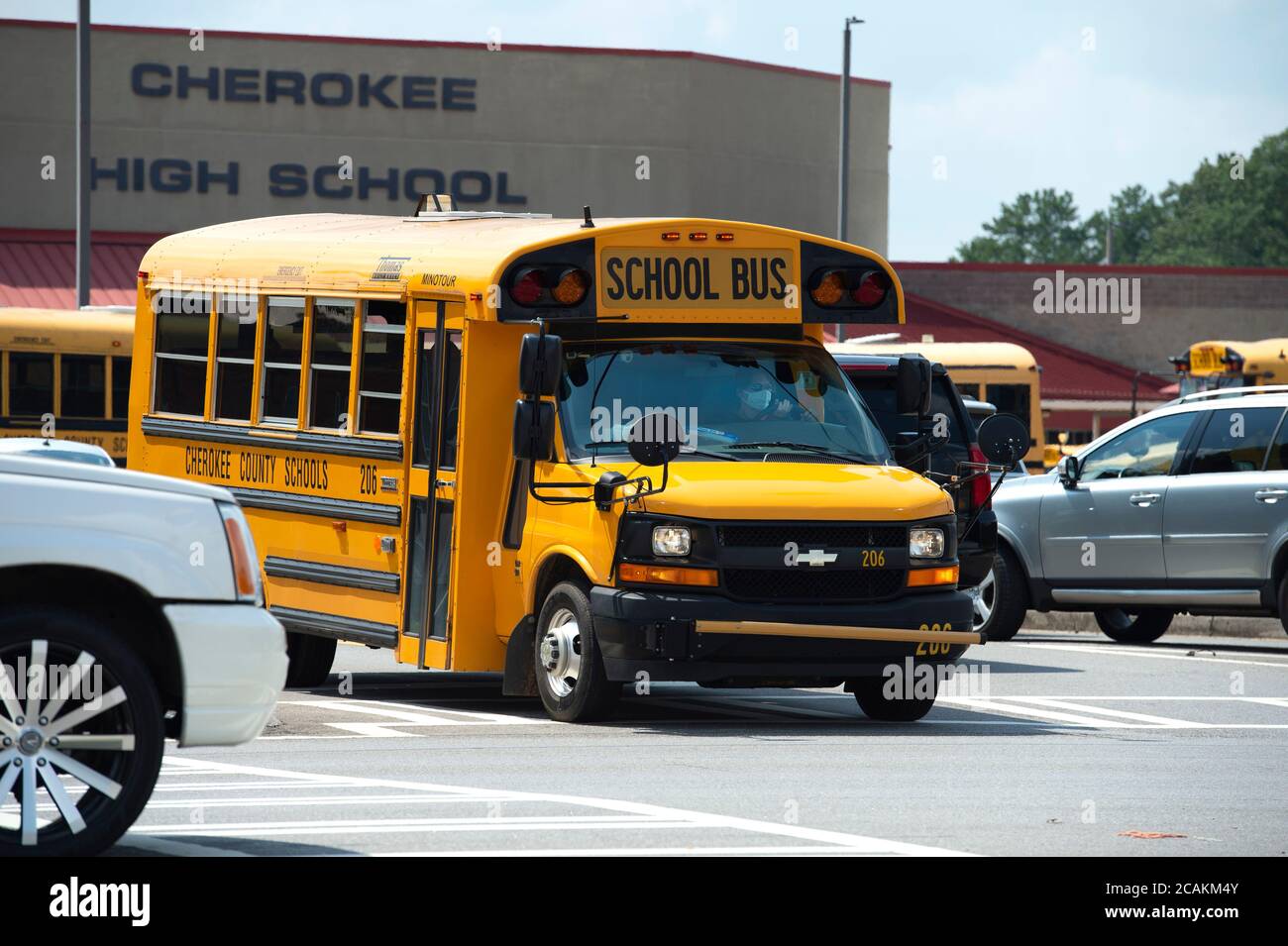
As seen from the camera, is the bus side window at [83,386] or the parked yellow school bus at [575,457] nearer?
the parked yellow school bus at [575,457]

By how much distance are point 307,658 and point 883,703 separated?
4006 millimetres

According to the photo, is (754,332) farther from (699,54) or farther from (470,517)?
(699,54)

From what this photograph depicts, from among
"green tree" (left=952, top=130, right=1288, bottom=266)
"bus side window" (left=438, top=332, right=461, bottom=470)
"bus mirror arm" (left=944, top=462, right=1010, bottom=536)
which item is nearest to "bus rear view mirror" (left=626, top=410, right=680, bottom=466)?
"bus side window" (left=438, top=332, right=461, bottom=470)

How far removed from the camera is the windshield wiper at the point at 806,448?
12.3m

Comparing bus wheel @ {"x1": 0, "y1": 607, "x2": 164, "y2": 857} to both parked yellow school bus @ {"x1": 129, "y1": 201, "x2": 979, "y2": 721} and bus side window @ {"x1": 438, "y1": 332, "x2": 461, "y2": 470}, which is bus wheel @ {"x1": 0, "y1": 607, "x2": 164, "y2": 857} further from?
bus side window @ {"x1": 438, "y1": 332, "x2": 461, "y2": 470}

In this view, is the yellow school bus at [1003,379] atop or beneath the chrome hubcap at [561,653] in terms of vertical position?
atop

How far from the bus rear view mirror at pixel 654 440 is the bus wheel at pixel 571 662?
852mm

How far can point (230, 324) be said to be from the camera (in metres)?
14.3

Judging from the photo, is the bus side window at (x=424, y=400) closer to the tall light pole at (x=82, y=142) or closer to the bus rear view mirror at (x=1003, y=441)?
the bus rear view mirror at (x=1003, y=441)

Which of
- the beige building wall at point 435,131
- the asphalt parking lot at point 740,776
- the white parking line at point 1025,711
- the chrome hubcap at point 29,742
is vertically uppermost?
the beige building wall at point 435,131

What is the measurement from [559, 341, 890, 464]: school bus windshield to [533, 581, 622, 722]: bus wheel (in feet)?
2.62

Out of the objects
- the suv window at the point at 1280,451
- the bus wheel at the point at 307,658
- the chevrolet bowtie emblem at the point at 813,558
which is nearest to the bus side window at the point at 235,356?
the bus wheel at the point at 307,658

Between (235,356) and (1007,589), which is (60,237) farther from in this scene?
(235,356)

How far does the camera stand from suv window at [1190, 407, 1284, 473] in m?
17.4
